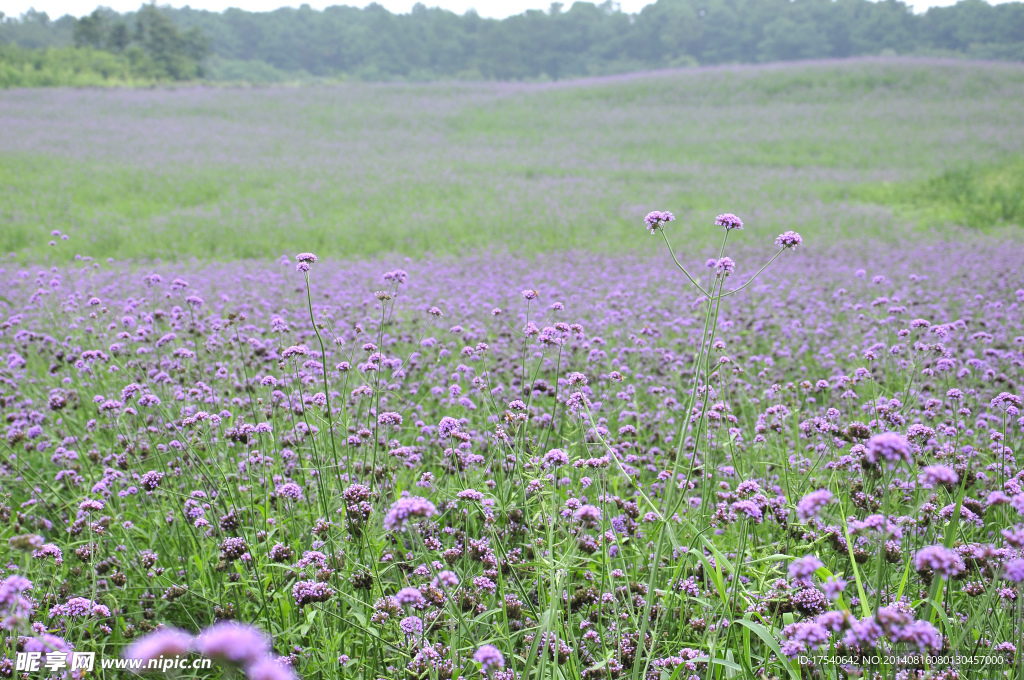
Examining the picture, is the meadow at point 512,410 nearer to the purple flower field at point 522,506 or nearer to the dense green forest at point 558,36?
the purple flower field at point 522,506

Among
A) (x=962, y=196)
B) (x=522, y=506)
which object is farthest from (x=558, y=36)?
(x=522, y=506)

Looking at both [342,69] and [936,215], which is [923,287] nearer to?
[936,215]

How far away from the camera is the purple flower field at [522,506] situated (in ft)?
5.41

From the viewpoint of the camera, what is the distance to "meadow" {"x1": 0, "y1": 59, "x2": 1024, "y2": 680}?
1.77 m

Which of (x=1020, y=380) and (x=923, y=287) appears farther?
(x=923, y=287)

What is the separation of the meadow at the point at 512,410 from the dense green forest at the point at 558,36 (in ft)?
145

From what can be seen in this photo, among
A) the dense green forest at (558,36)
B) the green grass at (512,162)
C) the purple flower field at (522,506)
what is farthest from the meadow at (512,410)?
the dense green forest at (558,36)

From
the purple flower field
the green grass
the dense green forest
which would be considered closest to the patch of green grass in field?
the green grass

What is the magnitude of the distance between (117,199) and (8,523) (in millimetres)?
13394

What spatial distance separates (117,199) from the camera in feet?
45.2

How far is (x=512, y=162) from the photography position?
20.0 m

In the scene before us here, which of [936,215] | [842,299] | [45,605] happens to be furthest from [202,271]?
[936,215]

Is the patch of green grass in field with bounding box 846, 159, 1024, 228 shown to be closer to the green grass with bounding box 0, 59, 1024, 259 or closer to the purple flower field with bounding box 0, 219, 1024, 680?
the green grass with bounding box 0, 59, 1024, 259

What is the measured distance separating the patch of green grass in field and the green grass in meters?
0.07
